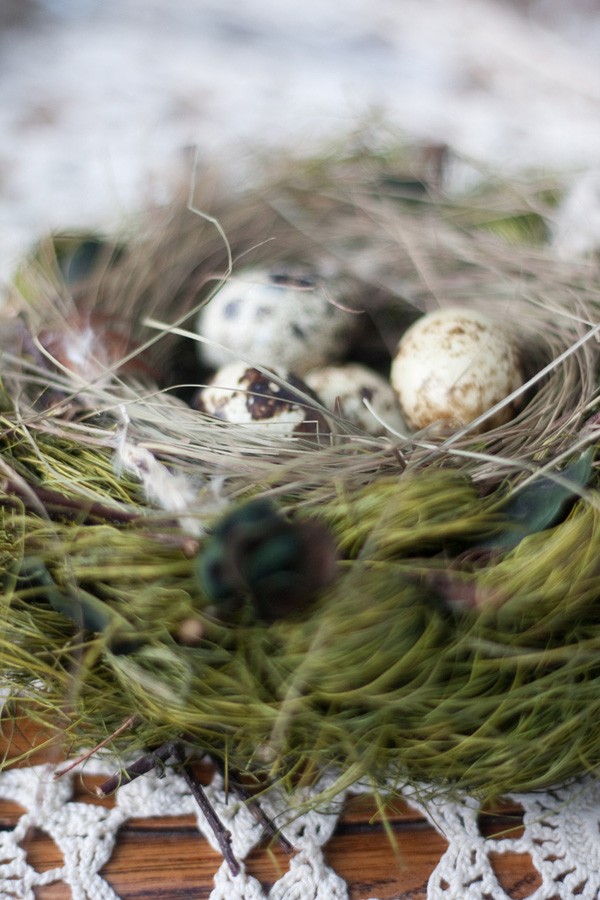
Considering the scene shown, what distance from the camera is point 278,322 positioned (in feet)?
2.60

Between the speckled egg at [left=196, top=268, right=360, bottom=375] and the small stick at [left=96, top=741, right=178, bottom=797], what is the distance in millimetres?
406

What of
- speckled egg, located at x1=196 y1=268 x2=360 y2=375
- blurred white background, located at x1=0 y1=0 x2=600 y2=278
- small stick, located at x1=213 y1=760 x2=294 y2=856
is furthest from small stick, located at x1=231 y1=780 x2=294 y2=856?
blurred white background, located at x1=0 y1=0 x2=600 y2=278

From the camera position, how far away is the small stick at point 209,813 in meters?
0.50

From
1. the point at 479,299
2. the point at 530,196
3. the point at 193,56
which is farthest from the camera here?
the point at 193,56

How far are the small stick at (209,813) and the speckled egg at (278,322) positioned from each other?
41cm

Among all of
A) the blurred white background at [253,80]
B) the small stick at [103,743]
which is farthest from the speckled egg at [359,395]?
the blurred white background at [253,80]

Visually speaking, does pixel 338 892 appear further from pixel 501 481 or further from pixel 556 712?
pixel 501 481

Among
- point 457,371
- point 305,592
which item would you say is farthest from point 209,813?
point 457,371

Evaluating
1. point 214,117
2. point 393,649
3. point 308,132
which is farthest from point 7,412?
point 214,117

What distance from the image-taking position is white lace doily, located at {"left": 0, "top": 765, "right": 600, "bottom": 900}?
495 mm

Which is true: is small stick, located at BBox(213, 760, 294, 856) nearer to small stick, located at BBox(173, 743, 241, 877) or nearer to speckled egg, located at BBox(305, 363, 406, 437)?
small stick, located at BBox(173, 743, 241, 877)

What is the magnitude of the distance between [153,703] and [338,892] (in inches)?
7.4

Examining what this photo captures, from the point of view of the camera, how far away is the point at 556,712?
1.60 feet

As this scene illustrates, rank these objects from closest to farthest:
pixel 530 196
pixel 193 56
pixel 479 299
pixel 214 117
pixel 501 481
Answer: pixel 501 481 → pixel 479 299 → pixel 530 196 → pixel 214 117 → pixel 193 56
